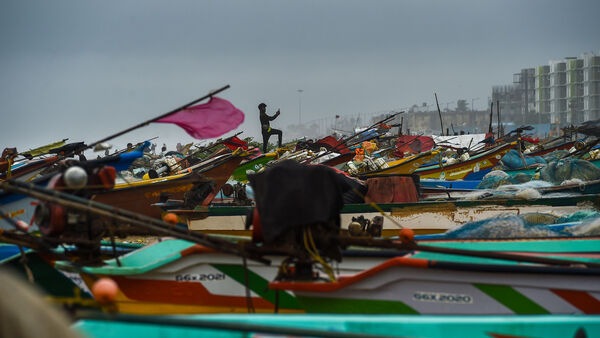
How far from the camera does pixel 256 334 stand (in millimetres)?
4156

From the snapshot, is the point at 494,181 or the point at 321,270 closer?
the point at 321,270

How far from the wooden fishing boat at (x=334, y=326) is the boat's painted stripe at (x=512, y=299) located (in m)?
1.48

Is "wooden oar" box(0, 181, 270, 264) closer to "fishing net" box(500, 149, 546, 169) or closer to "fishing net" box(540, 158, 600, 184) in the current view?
"fishing net" box(540, 158, 600, 184)

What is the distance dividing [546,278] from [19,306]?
5281 millimetres

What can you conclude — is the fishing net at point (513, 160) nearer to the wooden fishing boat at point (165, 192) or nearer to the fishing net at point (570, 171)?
the fishing net at point (570, 171)

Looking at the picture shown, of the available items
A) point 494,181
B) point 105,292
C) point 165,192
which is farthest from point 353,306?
point 494,181

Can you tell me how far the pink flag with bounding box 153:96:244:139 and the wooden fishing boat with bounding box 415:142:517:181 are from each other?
17.6 metres

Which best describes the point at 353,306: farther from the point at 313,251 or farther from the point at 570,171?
the point at 570,171

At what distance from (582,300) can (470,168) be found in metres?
18.4

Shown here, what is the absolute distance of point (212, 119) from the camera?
7203 millimetres

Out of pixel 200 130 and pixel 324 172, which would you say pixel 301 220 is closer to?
pixel 324 172

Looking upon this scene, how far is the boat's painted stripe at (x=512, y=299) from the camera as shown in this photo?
6715 millimetres

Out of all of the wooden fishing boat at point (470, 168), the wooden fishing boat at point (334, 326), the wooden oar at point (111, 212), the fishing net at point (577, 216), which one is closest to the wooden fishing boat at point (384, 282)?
the wooden oar at point (111, 212)

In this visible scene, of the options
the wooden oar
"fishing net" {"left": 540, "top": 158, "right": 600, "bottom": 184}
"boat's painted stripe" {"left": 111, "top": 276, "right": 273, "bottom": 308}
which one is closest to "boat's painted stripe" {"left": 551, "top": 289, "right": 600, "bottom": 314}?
the wooden oar
